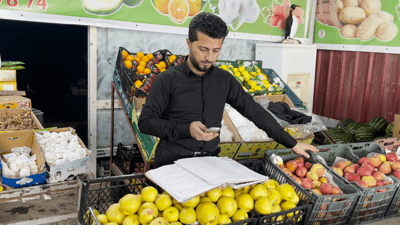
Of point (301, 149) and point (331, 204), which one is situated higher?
point (301, 149)

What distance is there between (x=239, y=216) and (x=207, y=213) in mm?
165

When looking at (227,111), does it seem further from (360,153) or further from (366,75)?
(366,75)

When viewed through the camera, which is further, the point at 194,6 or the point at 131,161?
the point at 194,6

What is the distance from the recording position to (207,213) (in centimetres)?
142

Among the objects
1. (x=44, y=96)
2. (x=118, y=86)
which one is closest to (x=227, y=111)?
(x=118, y=86)

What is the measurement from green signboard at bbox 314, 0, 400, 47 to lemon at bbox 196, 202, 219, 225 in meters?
4.67

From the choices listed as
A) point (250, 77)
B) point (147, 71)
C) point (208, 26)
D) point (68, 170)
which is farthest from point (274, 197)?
point (250, 77)

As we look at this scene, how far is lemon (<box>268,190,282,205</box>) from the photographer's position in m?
1.62

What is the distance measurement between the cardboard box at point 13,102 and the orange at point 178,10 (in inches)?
87.7

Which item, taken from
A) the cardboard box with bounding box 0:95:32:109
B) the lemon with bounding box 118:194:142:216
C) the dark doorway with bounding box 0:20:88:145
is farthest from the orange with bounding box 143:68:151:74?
the dark doorway with bounding box 0:20:88:145

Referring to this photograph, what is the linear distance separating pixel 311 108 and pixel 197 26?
477cm

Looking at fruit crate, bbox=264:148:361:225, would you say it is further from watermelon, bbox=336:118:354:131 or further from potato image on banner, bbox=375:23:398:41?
potato image on banner, bbox=375:23:398:41

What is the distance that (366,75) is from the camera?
5273 mm

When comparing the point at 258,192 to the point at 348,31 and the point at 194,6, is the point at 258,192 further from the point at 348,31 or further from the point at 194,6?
the point at 348,31
